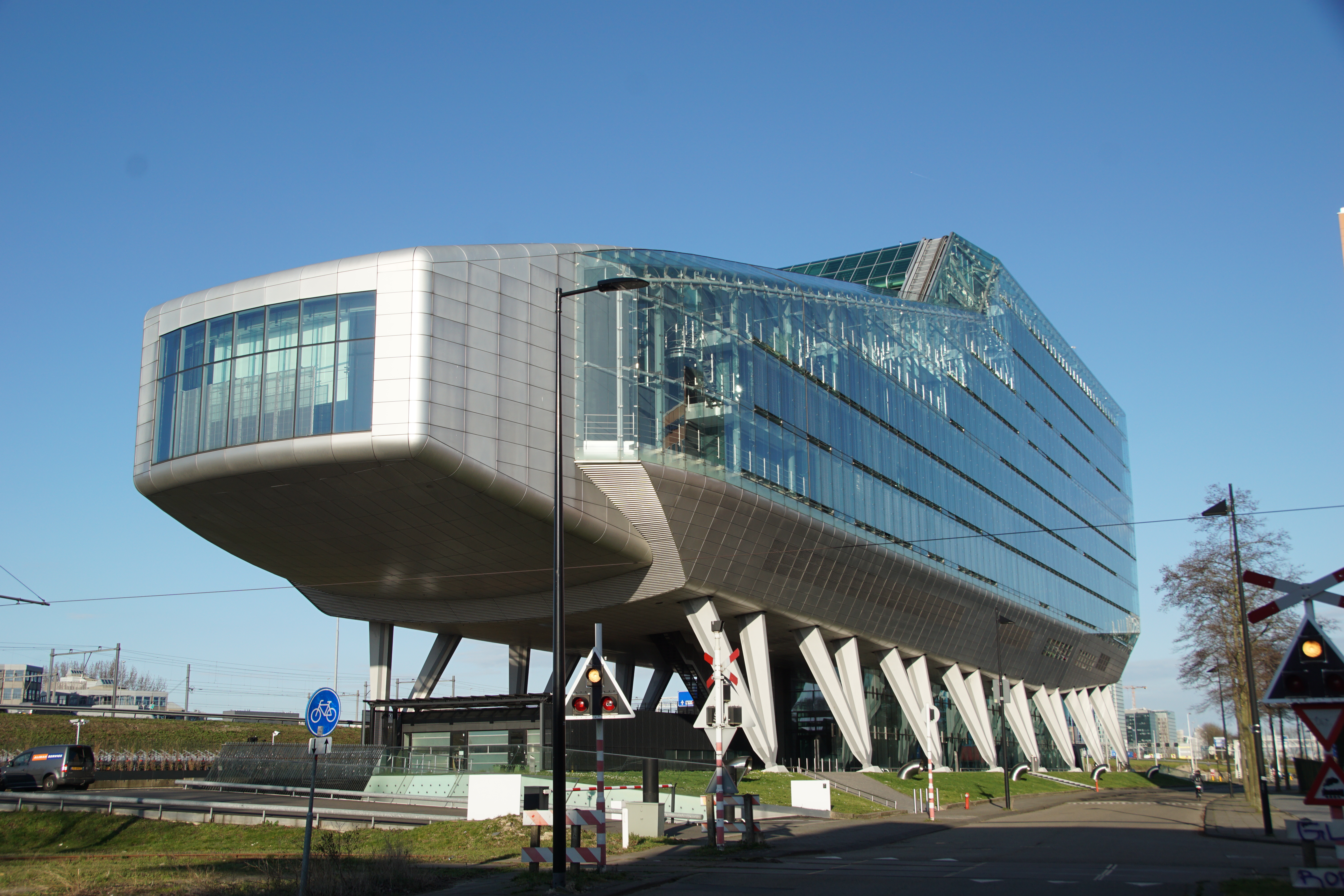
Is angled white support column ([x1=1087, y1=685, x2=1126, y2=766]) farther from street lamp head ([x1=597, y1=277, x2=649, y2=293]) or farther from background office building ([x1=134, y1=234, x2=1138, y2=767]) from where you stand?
street lamp head ([x1=597, y1=277, x2=649, y2=293])

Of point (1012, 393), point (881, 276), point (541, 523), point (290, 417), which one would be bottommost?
point (541, 523)

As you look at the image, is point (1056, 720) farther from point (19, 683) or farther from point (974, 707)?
point (19, 683)

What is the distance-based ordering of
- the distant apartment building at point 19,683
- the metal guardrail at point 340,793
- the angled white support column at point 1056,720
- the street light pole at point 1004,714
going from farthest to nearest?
1. the distant apartment building at point 19,683
2. the angled white support column at point 1056,720
3. the street light pole at point 1004,714
4. the metal guardrail at point 340,793

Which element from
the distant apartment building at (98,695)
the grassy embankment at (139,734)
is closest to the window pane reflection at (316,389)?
the grassy embankment at (139,734)

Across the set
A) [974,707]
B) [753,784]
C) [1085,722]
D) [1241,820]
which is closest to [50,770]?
[753,784]

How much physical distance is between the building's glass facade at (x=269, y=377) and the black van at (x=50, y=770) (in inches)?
498

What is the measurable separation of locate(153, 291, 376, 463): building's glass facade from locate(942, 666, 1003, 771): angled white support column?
159 ft

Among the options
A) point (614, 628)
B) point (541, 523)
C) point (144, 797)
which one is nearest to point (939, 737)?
point (614, 628)

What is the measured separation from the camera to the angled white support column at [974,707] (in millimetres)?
71562

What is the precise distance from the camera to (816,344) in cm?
5109

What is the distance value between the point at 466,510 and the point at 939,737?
155 ft

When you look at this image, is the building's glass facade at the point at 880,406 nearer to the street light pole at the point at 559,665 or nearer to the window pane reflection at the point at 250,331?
the window pane reflection at the point at 250,331

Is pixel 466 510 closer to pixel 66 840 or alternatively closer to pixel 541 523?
pixel 541 523

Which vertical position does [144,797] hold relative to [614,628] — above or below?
below
